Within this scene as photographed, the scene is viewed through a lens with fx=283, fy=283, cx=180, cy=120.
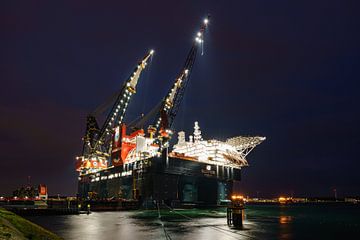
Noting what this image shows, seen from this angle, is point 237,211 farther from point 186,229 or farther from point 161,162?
point 161,162

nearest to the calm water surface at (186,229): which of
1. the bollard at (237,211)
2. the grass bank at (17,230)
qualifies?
the bollard at (237,211)

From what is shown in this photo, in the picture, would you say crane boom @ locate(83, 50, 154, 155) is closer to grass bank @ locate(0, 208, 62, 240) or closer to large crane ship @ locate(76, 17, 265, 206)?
large crane ship @ locate(76, 17, 265, 206)

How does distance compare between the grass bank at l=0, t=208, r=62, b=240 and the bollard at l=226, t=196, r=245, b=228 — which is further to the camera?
the bollard at l=226, t=196, r=245, b=228

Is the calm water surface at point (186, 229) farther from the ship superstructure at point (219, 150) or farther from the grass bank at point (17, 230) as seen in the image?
the ship superstructure at point (219, 150)

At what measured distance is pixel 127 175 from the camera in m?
86.2

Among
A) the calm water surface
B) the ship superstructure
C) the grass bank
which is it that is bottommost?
the calm water surface

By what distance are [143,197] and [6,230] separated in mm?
68708

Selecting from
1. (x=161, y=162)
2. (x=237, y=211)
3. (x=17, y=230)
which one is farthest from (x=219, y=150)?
(x=17, y=230)

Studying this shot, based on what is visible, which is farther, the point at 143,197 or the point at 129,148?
the point at 129,148

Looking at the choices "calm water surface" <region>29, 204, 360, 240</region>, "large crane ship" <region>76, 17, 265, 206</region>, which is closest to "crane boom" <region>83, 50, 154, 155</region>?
"large crane ship" <region>76, 17, 265, 206</region>

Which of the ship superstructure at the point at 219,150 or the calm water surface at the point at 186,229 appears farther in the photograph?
the ship superstructure at the point at 219,150

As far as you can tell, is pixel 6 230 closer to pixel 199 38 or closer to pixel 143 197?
pixel 143 197

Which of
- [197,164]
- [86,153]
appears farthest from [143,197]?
[86,153]

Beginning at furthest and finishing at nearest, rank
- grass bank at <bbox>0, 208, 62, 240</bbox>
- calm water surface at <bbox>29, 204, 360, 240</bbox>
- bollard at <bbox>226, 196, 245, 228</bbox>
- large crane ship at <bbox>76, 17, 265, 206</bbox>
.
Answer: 1. large crane ship at <bbox>76, 17, 265, 206</bbox>
2. bollard at <bbox>226, 196, 245, 228</bbox>
3. calm water surface at <bbox>29, 204, 360, 240</bbox>
4. grass bank at <bbox>0, 208, 62, 240</bbox>
